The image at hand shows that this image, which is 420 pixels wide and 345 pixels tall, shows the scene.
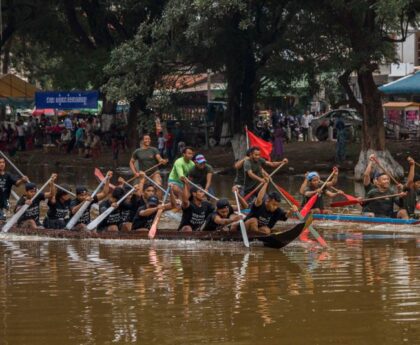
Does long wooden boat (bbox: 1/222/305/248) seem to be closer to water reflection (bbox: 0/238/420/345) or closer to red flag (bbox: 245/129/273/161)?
water reflection (bbox: 0/238/420/345)

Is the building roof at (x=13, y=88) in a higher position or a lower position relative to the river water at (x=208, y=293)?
higher

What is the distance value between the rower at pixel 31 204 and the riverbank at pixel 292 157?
16443 mm

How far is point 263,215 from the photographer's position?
16.9 metres

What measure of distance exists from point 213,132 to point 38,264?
28.7m

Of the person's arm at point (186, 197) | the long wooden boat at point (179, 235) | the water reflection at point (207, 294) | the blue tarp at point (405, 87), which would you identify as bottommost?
the water reflection at point (207, 294)

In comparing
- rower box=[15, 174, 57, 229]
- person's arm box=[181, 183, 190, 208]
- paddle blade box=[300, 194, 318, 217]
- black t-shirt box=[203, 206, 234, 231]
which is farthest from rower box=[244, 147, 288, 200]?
rower box=[15, 174, 57, 229]

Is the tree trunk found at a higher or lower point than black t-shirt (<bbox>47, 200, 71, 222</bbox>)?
higher

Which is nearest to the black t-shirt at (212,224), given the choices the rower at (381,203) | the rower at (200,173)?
the rower at (200,173)

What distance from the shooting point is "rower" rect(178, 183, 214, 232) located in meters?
17.5

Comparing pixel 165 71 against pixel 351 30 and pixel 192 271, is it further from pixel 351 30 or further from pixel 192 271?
pixel 192 271

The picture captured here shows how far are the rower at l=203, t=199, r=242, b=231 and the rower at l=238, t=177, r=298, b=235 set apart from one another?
5.9 inches

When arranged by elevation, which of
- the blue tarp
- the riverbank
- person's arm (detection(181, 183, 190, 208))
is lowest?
person's arm (detection(181, 183, 190, 208))

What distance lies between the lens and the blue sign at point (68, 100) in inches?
1624

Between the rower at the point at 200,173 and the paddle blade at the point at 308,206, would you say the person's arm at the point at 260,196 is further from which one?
the rower at the point at 200,173
